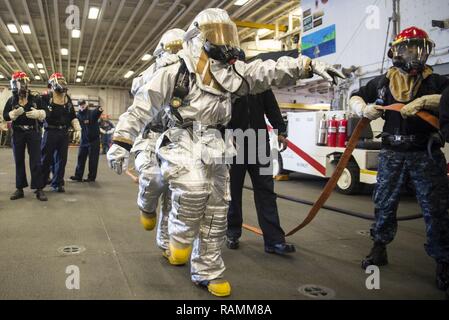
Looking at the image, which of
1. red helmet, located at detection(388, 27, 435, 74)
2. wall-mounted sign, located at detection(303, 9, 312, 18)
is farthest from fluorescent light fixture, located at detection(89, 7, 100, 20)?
red helmet, located at detection(388, 27, 435, 74)

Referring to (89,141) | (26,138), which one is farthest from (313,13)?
(26,138)

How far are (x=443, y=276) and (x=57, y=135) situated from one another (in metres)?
5.24

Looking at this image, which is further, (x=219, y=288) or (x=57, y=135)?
(x=57, y=135)

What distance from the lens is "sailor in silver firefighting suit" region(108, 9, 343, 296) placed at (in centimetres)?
230

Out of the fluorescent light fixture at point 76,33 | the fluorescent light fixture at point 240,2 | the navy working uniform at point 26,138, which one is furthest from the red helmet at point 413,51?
the fluorescent light fixture at point 76,33

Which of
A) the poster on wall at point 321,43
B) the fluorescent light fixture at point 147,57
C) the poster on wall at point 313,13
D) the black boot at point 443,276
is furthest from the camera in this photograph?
the fluorescent light fixture at point 147,57

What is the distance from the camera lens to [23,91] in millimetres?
5305

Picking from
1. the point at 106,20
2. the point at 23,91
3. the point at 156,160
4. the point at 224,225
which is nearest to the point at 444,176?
the point at 224,225

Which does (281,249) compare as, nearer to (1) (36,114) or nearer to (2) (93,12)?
(1) (36,114)

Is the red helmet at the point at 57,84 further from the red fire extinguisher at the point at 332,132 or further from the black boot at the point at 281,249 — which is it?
the red fire extinguisher at the point at 332,132

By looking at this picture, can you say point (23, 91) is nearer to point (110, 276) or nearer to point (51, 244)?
point (51, 244)

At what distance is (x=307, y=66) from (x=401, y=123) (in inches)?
37.4

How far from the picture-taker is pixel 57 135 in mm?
5887

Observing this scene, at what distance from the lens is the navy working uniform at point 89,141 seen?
754 cm
